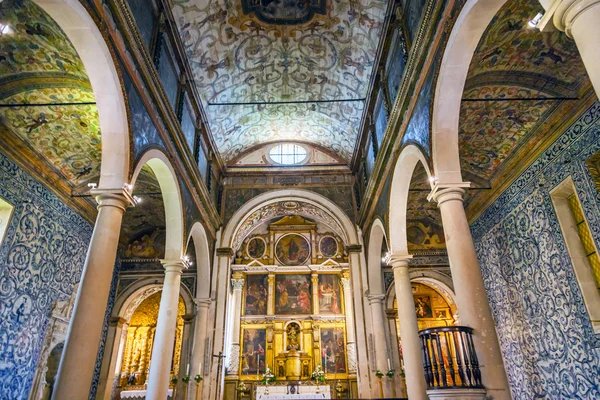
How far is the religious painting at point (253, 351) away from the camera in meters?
16.2

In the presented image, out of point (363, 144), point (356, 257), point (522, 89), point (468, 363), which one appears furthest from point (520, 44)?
point (356, 257)

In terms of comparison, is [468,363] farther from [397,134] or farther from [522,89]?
[522,89]

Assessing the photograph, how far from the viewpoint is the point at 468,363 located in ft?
17.5

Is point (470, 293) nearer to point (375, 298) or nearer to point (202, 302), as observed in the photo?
point (375, 298)

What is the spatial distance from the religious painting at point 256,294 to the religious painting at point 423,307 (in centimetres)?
651

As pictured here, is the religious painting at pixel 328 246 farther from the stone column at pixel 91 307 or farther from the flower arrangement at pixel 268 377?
the stone column at pixel 91 307

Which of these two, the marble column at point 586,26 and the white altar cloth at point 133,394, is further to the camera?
the white altar cloth at point 133,394

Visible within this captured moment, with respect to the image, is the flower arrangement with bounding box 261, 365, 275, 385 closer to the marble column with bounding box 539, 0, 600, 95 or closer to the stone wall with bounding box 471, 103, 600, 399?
the stone wall with bounding box 471, 103, 600, 399

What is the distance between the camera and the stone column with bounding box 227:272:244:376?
15.9 metres

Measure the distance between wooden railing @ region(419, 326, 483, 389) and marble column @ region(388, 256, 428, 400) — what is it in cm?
301

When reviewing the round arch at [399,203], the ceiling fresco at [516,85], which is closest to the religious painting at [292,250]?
the round arch at [399,203]

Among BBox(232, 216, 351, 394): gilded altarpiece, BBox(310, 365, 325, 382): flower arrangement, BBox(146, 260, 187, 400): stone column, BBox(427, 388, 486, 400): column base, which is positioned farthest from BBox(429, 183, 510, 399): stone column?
BBox(232, 216, 351, 394): gilded altarpiece

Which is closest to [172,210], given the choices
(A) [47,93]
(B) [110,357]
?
(A) [47,93]

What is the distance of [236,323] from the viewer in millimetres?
16922
